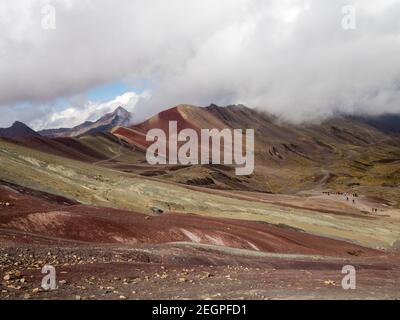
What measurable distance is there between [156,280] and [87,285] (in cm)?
330

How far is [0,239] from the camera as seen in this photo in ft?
87.9

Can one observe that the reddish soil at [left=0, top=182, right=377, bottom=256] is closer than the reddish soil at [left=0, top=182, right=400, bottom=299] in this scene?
No

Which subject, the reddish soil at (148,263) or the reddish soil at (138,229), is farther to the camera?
the reddish soil at (138,229)

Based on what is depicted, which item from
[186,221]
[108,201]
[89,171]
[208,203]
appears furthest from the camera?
[89,171]

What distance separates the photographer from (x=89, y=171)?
82000 millimetres

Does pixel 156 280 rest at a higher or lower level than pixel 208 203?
lower

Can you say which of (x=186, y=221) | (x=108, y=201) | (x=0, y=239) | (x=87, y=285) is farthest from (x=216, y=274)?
(x=108, y=201)

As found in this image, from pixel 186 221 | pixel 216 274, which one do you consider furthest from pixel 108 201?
pixel 216 274

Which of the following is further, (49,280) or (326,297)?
(49,280)

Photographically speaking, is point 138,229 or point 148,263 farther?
point 138,229

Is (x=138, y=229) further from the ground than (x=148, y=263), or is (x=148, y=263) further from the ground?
(x=138, y=229)
